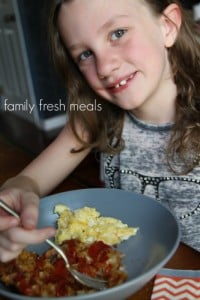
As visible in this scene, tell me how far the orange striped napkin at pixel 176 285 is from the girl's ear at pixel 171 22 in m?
0.55

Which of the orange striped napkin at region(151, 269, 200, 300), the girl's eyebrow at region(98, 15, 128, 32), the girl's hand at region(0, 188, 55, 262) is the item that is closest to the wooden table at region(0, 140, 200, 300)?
the orange striped napkin at region(151, 269, 200, 300)

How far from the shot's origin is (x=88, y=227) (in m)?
0.90

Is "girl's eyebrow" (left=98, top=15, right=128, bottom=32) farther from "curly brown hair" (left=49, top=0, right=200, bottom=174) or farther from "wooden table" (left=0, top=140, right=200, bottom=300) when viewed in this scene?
"wooden table" (left=0, top=140, right=200, bottom=300)

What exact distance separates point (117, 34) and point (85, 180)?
5.26 feet

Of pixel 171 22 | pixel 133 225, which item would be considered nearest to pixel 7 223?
pixel 133 225

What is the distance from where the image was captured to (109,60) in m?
0.95

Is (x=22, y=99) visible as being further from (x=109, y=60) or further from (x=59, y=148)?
(x=109, y=60)

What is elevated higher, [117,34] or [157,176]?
[117,34]

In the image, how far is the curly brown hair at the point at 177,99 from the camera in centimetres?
106

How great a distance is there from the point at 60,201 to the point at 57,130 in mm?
3132

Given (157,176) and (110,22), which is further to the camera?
(157,176)

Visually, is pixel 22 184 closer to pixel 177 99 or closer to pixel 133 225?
pixel 133 225

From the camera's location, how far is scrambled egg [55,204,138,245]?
0.86 meters

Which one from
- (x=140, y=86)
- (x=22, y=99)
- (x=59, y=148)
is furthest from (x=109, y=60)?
(x=22, y=99)
